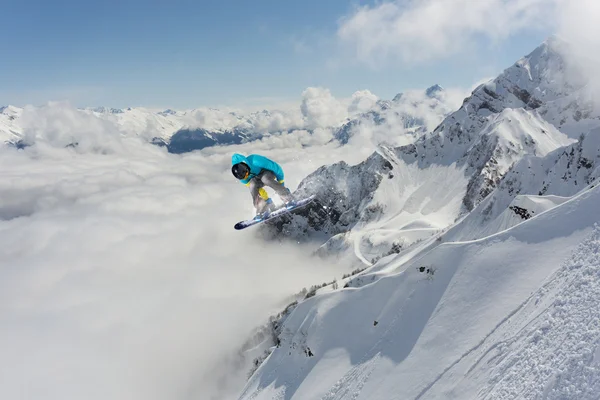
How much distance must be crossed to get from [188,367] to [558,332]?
618ft

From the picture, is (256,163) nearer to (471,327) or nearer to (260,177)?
(260,177)

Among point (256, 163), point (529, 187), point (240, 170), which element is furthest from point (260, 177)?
point (529, 187)

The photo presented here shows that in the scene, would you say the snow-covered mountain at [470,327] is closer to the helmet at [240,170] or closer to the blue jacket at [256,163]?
the blue jacket at [256,163]

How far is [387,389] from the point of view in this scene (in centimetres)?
3638

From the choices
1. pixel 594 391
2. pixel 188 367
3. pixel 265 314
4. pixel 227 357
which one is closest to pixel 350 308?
pixel 594 391

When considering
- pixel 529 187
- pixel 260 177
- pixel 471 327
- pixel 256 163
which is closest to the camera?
pixel 256 163

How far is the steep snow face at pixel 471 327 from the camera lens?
896 inches

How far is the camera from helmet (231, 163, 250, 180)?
25.4m

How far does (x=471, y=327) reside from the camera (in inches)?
1344

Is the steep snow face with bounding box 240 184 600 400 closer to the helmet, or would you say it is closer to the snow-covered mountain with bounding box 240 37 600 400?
the snow-covered mountain with bounding box 240 37 600 400

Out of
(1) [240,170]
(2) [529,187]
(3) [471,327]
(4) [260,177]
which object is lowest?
(2) [529,187]

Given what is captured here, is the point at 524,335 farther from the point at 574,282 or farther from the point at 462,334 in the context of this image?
the point at 462,334

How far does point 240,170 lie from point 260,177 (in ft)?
7.59

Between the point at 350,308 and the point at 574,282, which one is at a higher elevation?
the point at 350,308
